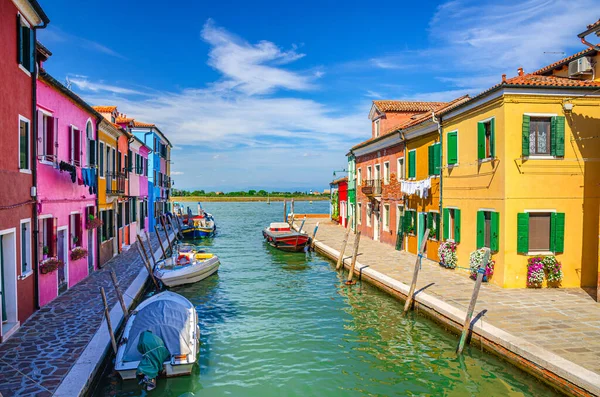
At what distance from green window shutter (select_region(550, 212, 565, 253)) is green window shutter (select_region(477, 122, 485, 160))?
297 centimetres

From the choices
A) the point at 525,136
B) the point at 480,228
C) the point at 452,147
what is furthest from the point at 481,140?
the point at 480,228

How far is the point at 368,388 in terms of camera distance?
8883mm

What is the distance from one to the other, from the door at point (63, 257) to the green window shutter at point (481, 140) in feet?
45.9

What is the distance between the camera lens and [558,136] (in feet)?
44.8

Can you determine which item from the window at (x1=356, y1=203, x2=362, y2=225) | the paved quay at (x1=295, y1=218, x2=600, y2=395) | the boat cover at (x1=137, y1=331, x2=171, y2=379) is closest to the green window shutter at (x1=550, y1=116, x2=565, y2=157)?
the paved quay at (x1=295, y1=218, x2=600, y2=395)

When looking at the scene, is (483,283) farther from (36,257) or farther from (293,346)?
(36,257)

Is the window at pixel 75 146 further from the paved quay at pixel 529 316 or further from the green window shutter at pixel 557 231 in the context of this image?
the green window shutter at pixel 557 231

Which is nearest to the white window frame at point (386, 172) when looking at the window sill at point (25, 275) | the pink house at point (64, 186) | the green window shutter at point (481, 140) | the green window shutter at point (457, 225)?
the green window shutter at point (457, 225)

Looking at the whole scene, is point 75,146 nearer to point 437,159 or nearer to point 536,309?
point 437,159

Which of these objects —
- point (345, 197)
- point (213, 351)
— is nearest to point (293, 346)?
point (213, 351)

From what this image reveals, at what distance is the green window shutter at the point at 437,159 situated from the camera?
18.2m

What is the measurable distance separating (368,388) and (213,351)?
13.3 feet

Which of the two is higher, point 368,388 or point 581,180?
point 581,180

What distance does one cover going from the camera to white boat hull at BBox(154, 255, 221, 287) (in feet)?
56.8
